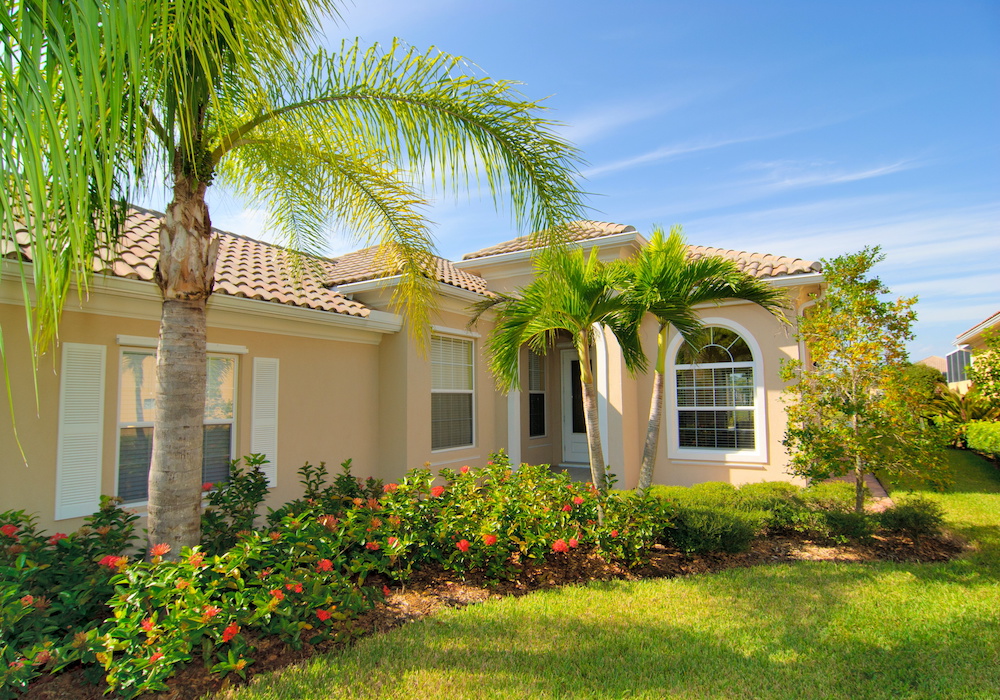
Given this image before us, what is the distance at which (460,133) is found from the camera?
17.5ft

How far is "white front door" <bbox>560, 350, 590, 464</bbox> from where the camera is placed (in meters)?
13.7

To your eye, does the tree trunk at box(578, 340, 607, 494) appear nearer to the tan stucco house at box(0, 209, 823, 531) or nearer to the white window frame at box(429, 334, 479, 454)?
the tan stucco house at box(0, 209, 823, 531)

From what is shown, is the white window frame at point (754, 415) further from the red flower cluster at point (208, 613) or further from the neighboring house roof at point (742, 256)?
the red flower cluster at point (208, 613)

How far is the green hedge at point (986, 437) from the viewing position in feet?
42.2

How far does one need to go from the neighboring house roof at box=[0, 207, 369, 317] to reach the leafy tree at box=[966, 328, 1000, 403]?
385 inches

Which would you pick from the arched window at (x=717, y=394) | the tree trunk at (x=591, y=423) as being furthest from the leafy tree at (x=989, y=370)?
the tree trunk at (x=591, y=423)

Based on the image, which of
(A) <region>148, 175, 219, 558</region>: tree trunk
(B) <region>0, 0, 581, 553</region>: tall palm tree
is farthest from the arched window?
(A) <region>148, 175, 219, 558</region>: tree trunk

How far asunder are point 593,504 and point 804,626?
2497 millimetres

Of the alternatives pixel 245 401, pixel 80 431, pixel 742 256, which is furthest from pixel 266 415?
pixel 742 256

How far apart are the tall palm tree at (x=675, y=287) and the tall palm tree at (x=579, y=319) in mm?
301

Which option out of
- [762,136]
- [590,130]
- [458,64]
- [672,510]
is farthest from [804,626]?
[762,136]

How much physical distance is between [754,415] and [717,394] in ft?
2.46

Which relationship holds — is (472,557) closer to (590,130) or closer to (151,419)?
(151,419)

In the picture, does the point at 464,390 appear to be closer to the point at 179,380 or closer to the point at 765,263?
the point at 765,263
